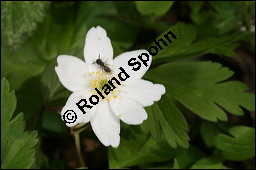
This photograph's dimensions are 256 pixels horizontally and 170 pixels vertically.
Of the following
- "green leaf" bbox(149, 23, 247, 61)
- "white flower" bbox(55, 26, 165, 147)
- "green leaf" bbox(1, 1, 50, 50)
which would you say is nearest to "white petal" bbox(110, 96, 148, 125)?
"white flower" bbox(55, 26, 165, 147)

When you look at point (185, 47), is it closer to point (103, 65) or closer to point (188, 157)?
point (103, 65)

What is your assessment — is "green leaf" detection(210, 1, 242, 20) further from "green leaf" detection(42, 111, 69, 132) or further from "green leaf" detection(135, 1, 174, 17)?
"green leaf" detection(42, 111, 69, 132)

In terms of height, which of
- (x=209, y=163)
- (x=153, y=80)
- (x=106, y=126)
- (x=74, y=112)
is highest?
(x=74, y=112)

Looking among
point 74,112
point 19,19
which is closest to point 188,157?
point 74,112

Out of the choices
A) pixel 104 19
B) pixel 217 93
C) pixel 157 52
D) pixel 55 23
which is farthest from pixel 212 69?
pixel 55 23

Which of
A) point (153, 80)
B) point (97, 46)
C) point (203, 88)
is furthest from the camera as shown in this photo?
point (203, 88)

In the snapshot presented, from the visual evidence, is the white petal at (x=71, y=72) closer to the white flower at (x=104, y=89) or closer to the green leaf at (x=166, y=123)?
the white flower at (x=104, y=89)
